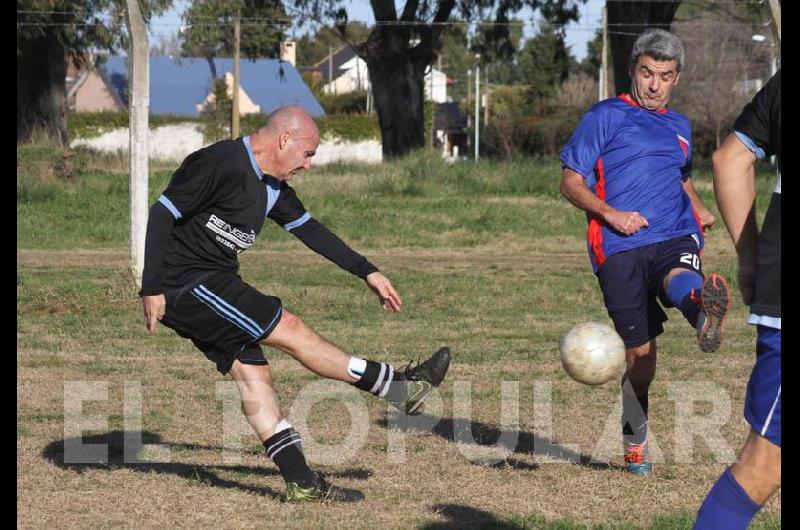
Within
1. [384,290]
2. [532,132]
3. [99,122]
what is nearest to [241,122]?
[99,122]

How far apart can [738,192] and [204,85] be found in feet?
243

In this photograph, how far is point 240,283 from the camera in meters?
6.27

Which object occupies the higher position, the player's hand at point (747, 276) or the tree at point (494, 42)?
the tree at point (494, 42)

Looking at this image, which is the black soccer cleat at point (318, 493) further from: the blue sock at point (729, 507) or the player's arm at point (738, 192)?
the player's arm at point (738, 192)

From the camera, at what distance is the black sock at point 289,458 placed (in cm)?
618

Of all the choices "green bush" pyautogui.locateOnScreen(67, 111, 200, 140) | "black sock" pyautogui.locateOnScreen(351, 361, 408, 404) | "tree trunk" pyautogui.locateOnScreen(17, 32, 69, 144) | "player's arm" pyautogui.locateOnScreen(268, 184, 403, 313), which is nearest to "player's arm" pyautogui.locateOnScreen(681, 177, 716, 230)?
"player's arm" pyautogui.locateOnScreen(268, 184, 403, 313)

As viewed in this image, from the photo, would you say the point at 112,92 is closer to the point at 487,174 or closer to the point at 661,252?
the point at 487,174

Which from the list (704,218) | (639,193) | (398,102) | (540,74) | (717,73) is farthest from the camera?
(540,74)

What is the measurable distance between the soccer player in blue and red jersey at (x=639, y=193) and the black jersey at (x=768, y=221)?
2.52m

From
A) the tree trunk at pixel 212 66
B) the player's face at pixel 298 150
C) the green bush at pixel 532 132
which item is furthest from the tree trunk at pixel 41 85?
the tree trunk at pixel 212 66

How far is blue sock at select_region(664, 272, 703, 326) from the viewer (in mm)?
5931

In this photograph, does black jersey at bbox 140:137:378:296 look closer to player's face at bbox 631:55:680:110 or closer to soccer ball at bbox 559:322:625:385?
soccer ball at bbox 559:322:625:385

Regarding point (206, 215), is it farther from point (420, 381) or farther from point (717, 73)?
point (717, 73)

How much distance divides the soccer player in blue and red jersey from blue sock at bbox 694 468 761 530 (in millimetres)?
2553
